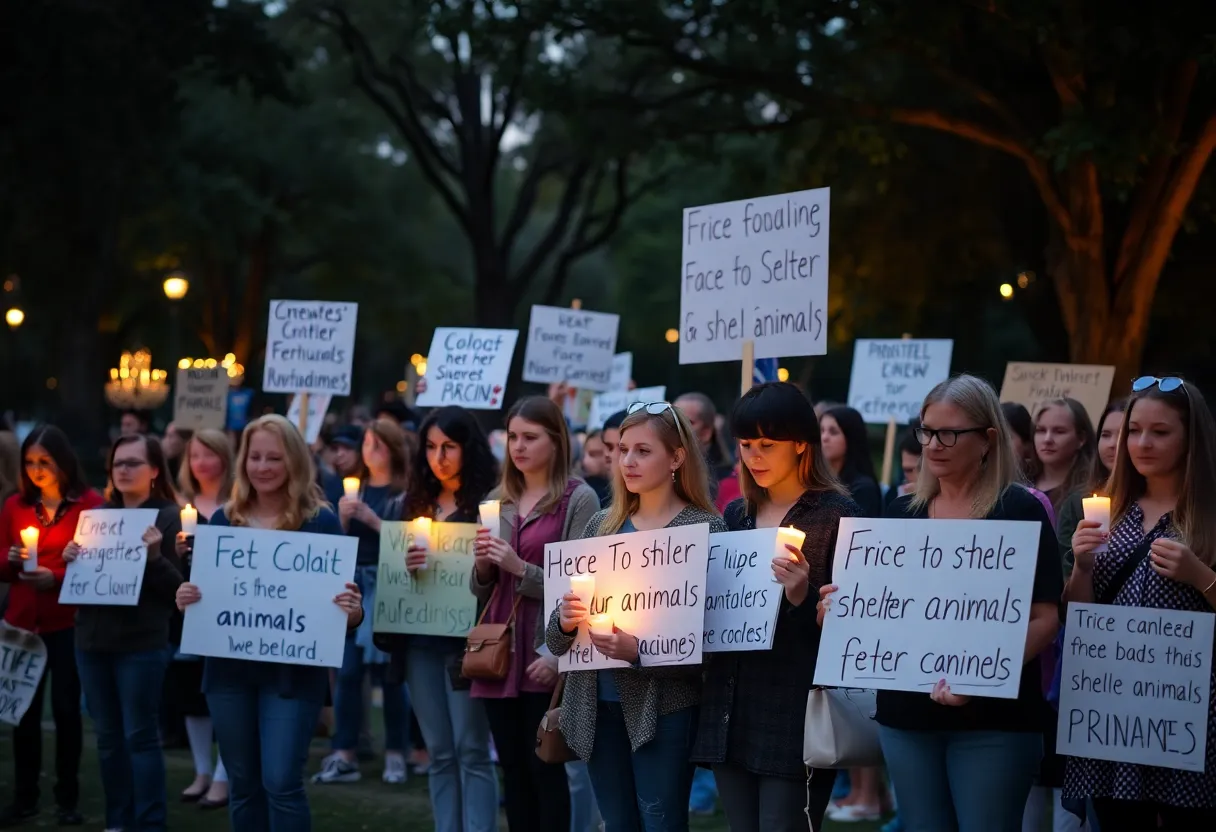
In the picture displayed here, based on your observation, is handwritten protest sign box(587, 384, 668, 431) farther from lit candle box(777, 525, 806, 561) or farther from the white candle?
lit candle box(777, 525, 806, 561)

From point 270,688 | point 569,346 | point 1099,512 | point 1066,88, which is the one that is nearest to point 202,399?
point 569,346

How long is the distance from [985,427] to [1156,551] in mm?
635

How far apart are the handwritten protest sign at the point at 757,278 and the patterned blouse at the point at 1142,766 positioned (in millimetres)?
1694

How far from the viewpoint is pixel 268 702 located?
6402mm

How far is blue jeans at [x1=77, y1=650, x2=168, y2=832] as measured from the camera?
745cm

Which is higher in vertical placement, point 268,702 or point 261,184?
point 261,184

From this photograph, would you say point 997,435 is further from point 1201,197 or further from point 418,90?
point 418,90

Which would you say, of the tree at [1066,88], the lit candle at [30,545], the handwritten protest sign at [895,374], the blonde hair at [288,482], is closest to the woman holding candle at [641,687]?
the blonde hair at [288,482]

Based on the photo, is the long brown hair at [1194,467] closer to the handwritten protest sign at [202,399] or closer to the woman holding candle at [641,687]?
the woman holding candle at [641,687]

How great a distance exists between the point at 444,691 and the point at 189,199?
84.4 feet

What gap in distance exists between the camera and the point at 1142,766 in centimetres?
460

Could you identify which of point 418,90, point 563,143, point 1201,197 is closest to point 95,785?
point 1201,197

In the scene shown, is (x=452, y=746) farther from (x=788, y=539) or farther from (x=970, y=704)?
(x=970, y=704)

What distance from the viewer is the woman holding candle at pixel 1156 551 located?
176 inches
